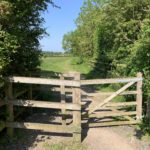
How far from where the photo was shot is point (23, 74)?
11305 mm

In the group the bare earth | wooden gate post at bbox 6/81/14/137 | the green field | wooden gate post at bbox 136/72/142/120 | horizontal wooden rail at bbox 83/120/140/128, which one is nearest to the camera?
the bare earth

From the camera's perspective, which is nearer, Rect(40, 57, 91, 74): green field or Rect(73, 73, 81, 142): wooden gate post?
Rect(73, 73, 81, 142): wooden gate post

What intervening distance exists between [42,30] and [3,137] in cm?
476

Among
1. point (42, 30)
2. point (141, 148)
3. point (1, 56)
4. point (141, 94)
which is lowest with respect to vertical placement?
point (141, 148)

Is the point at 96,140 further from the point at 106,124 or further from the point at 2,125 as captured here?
the point at 2,125

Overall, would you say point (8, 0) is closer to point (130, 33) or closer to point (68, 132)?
point (68, 132)

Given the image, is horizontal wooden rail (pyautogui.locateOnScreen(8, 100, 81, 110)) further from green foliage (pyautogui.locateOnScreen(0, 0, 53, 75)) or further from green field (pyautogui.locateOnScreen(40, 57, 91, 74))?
green field (pyautogui.locateOnScreen(40, 57, 91, 74))

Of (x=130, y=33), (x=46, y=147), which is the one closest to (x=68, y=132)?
(x=46, y=147)

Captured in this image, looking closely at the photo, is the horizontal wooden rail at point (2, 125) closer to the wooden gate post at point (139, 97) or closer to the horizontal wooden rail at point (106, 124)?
the horizontal wooden rail at point (106, 124)

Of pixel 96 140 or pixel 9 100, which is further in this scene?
pixel 96 140

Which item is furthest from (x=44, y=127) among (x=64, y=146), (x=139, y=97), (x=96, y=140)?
(x=139, y=97)

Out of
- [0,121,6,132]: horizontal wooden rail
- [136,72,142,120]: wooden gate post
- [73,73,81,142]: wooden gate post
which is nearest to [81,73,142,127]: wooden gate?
[136,72,142,120]: wooden gate post

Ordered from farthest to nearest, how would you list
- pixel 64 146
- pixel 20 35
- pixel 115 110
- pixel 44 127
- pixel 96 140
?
pixel 115 110
pixel 20 35
pixel 96 140
pixel 44 127
pixel 64 146

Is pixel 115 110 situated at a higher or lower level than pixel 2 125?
higher
